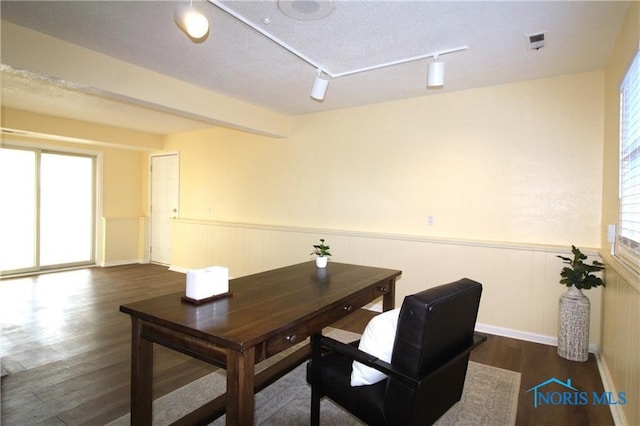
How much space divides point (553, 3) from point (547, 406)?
2.49 meters

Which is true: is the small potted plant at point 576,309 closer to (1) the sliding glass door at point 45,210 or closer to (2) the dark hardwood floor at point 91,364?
(2) the dark hardwood floor at point 91,364

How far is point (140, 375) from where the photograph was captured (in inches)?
67.7

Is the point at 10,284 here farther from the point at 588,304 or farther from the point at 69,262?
the point at 588,304

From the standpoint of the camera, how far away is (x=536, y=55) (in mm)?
2732

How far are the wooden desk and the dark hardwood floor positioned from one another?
24.3 inches

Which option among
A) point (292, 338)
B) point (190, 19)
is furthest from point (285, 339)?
point (190, 19)

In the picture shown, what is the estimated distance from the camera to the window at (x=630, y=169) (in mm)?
1932

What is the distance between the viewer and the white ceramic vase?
9.12 ft

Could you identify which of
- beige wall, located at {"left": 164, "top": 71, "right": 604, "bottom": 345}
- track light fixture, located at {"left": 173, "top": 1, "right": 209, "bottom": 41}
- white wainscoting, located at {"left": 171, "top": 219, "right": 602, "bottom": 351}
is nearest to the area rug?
white wainscoting, located at {"left": 171, "top": 219, "right": 602, "bottom": 351}

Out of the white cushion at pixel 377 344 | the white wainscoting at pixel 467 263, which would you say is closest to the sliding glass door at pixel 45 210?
the white wainscoting at pixel 467 263

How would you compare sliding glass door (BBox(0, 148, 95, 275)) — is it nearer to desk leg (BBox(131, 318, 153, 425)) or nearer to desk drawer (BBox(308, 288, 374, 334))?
desk leg (BBox(131, 318, 153, 425))

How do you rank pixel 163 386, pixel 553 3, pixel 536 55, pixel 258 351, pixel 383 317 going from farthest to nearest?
pixel 536 55 → pixel 163 386 → pixel 553 3 → pixel 383 317 → pixel 258 351

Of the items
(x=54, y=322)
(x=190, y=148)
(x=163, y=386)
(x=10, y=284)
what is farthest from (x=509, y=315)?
(x=10, y=284)

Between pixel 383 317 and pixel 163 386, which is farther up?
pixel 383 317
